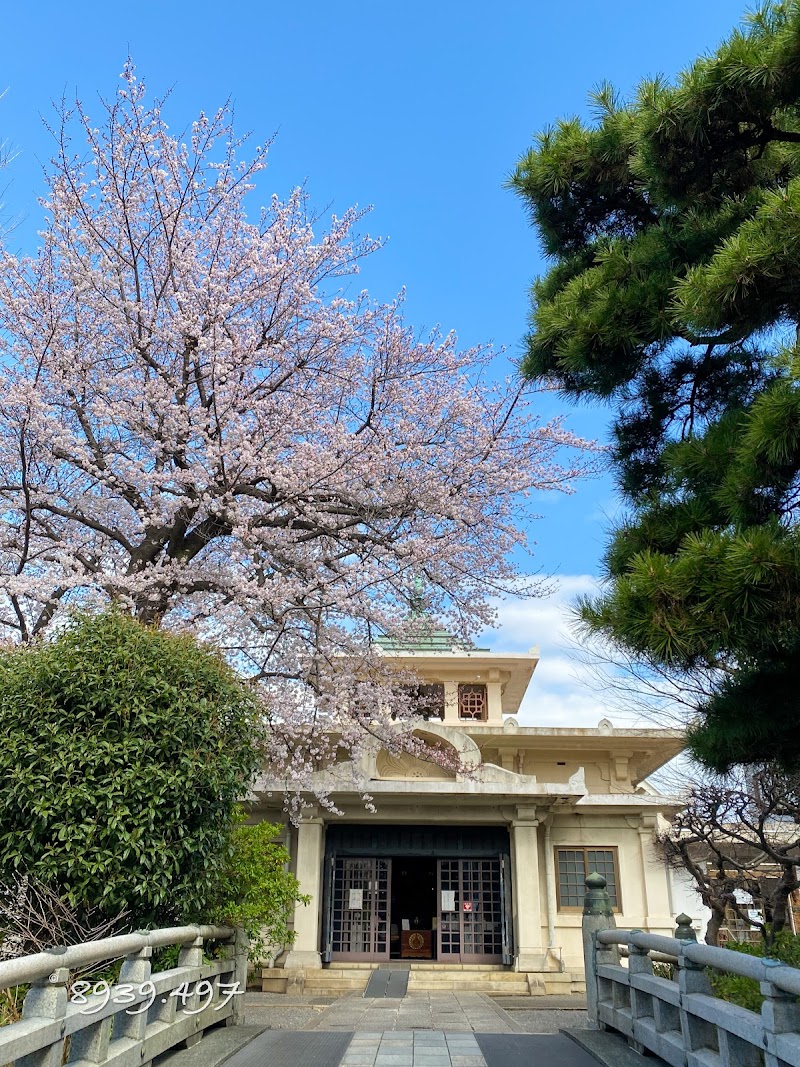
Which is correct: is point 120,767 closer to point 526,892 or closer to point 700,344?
point 700,344

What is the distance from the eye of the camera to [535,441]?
12.2 m

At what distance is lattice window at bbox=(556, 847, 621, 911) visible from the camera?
15820 millimetres

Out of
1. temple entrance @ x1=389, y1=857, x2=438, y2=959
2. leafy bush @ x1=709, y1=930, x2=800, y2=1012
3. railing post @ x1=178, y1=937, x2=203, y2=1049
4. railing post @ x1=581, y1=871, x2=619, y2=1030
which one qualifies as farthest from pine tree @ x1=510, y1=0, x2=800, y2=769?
temple entrance @ x1=389, y1=857, x2=438, y2=959

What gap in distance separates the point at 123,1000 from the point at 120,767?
67.7 inches

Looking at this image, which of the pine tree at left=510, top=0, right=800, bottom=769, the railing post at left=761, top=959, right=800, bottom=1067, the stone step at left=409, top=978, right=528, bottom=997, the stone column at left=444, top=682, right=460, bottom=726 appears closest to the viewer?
the railing post at left=761, top=959, right=800, bottom=1067

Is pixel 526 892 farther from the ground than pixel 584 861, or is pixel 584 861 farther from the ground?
pixel 584 861

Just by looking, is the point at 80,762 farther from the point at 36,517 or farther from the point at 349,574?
the point at 36,517

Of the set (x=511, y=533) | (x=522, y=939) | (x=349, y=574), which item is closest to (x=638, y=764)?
(x=522, y=939)

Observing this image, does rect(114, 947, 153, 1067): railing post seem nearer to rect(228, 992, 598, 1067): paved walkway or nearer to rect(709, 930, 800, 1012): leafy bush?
rect(228, 992, 598, 1067): paved walkway

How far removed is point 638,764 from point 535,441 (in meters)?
9.88

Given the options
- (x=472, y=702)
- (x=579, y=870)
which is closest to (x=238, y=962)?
(x=579, y=870)

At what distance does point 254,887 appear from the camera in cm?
827

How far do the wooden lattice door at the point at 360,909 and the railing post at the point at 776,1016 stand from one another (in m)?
12.8

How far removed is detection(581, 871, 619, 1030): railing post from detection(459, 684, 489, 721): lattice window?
1067cm
